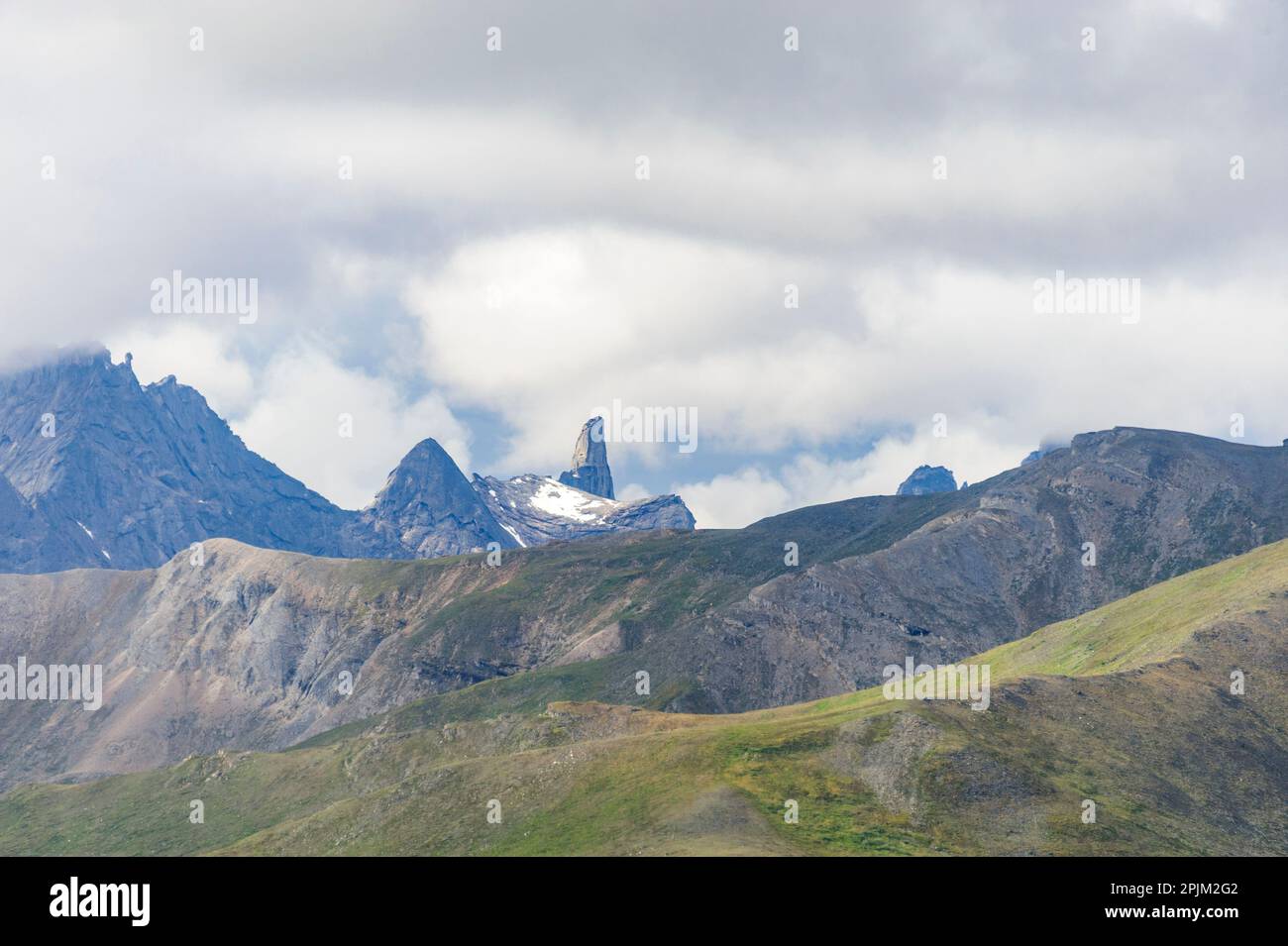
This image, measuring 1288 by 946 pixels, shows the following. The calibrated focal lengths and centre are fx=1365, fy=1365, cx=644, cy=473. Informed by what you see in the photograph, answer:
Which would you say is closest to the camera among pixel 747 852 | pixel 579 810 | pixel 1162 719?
pixel 747 852

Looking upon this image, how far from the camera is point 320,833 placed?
166375 mm

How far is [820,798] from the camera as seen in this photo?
14362 cm

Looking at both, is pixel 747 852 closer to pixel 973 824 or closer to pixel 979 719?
pixel 973 824

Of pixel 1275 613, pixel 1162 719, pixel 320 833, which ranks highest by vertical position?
pixel 1275 613

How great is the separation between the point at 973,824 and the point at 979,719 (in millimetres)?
23695

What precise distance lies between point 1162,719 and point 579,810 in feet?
230
